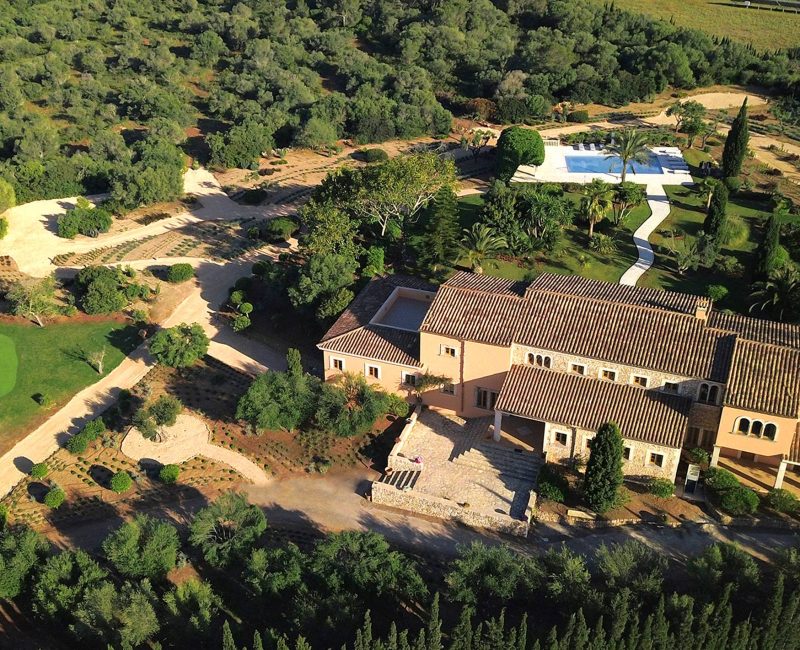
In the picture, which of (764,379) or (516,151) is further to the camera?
(516,151)

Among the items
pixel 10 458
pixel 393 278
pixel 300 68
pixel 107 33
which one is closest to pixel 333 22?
pixel 300 68

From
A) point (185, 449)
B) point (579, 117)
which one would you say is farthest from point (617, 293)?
point (579, 117)

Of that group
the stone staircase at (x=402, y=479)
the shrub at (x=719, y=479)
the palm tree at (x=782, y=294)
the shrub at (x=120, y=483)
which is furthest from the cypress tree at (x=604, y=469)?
the shrub at (x=120, y=483)

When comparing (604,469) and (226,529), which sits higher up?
(604,469)

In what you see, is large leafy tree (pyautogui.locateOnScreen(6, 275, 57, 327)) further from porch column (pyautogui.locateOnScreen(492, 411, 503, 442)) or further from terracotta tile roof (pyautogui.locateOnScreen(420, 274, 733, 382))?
porch column (pyautogui.locateOnScreen(492, 411, 503, 442))

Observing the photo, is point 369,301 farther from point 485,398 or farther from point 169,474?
point 169,474

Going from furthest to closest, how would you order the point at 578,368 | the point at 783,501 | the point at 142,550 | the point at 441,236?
the point at 441,236 → the point at 578,368 → the point at 783,501 → the point at 142,550

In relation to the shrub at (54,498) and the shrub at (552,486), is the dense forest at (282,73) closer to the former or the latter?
the shrub at (54,498)

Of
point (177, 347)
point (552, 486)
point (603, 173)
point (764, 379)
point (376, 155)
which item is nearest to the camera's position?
point (764, 379)
